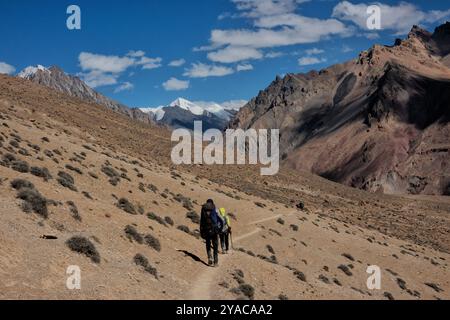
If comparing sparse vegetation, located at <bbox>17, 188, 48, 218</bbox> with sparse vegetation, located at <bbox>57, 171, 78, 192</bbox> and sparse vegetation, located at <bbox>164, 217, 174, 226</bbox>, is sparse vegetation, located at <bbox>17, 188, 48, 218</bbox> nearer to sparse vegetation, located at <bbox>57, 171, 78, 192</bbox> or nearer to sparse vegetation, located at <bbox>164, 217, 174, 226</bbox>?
sparse vegetation, located at <bbox>57, 171, 78, 192</bbox>

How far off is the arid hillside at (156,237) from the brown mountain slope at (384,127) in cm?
6077

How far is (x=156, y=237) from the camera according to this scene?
823 inches

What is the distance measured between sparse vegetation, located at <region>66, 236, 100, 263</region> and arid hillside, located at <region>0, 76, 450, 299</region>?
0.03 meters

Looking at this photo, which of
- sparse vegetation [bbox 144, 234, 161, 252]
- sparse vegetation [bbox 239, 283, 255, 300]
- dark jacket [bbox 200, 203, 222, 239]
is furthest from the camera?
sparse vegetation [bbox 144, 234, 161, 252]

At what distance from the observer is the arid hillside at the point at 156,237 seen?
47.9 feet

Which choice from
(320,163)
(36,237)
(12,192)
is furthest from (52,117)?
(320,163)

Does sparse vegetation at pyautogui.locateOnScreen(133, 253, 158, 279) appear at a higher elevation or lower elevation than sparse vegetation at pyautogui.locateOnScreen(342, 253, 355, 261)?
higher

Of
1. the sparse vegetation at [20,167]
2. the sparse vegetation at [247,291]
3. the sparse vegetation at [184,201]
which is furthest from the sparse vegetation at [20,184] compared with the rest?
the sparse vegetation at [184,201]

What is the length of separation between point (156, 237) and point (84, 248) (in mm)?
5571

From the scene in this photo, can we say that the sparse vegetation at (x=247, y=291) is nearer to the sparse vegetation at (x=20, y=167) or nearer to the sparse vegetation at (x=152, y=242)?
the sparse vegetation at (x=152, y=242)

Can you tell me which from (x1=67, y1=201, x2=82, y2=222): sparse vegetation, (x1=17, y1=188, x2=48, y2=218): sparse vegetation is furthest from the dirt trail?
(x1=17, y1=188, x2=48, y2=218): sparse vegetation

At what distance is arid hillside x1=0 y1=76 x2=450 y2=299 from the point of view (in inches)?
574

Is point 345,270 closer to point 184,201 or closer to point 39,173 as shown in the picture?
point 184,201
